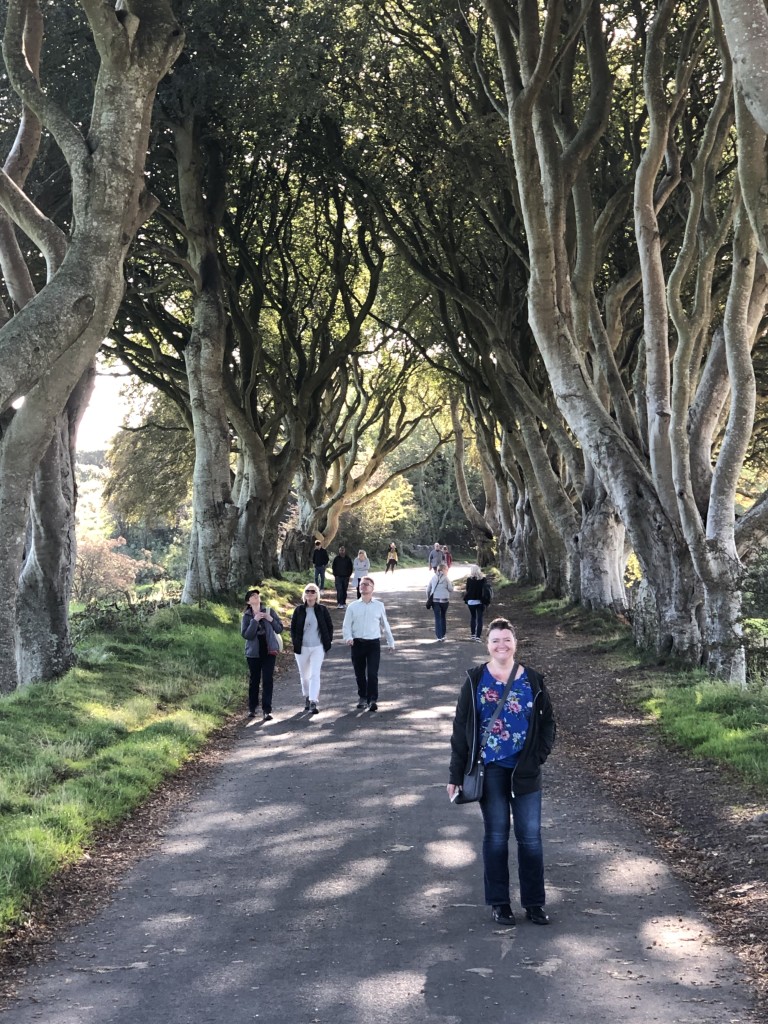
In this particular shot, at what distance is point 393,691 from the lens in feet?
47.0

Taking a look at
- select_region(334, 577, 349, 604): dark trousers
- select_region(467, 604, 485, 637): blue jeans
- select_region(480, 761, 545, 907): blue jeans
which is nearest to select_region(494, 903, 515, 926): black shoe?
select_region(480, 761, 545, 907): blue jeans

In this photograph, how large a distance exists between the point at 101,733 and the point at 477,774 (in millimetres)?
5447

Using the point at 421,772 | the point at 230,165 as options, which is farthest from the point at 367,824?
the point at 230,165

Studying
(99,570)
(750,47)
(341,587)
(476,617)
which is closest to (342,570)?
(341,587)

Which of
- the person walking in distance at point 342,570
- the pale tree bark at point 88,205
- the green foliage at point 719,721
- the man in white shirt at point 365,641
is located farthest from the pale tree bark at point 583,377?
the person walking in distance at point 342,570

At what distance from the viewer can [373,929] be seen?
561 centimetres

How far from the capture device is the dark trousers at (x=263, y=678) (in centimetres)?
1235

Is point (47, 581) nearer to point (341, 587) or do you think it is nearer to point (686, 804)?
point (686, 804)

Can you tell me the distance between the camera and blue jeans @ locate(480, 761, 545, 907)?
576 centimetres

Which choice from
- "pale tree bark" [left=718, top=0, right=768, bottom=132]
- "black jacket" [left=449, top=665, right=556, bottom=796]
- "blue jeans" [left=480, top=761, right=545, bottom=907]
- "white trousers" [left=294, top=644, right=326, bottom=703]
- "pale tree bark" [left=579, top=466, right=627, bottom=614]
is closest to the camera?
"blue jeans" [left=480, top=761, right=545, bottom=907]

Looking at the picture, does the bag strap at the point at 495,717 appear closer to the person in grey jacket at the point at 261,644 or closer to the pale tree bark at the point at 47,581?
the person in grey jacket at the point at 261,644

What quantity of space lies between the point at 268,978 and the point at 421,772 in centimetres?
450

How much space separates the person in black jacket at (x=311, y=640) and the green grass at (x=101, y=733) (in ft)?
3.41

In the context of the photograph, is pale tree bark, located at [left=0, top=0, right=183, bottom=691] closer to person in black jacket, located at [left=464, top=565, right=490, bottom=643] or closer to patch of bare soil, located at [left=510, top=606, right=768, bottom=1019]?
patch of bare soil, located at [left=510, top=606, right=768, bottom=1019]
